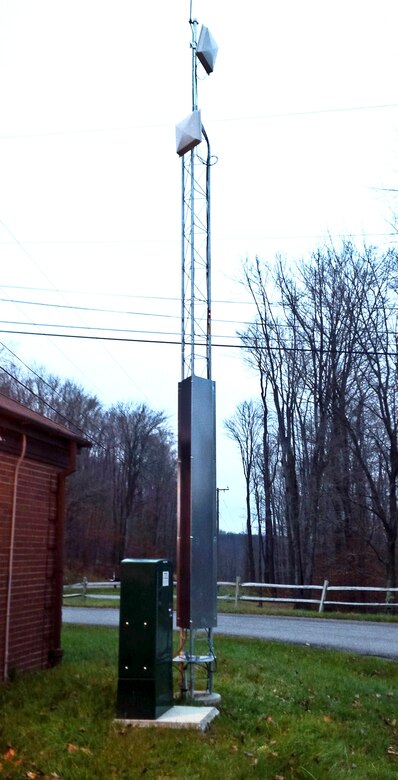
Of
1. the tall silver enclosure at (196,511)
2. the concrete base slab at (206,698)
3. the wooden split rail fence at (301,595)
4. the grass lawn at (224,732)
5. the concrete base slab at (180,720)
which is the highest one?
the tall silver enclosure at (196,511)

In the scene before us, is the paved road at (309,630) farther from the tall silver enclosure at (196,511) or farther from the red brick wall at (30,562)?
the tall silver enclosure at (196,511)

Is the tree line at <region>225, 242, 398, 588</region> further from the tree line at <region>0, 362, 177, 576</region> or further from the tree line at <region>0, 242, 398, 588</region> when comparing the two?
the tree line at <region>0, 362, 177, 576</region>

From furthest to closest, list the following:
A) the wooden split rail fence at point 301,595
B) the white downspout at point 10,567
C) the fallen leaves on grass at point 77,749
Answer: the wooden split rail fence at point 301,595 < the white downspout at point 10,567 < the fallen leaves on grass at point 77,749

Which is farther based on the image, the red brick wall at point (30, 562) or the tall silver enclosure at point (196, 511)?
the red brick wall at point (30, 562)

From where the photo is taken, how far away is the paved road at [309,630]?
1565 centimetres

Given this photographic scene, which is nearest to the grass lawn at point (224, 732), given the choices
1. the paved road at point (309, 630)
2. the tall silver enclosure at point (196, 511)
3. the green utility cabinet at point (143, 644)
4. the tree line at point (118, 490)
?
the green utility cabinet at point (143, 644)

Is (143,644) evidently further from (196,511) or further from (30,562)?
(30,562)

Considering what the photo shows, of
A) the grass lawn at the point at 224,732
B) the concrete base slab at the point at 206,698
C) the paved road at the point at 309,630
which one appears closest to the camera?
the grass lawn at the point at 224,732

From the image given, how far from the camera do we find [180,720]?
24.0 feet

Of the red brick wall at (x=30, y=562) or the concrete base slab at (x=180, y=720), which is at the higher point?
the red brick wall at (x=30, y=562)

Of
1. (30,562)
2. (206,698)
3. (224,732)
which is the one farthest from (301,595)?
(224,732)

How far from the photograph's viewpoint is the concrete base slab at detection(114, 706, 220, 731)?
7.20 metres

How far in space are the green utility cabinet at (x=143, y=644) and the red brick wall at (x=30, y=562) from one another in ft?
8.26

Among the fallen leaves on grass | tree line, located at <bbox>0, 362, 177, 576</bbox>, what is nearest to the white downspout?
the fallen leaves on grass
